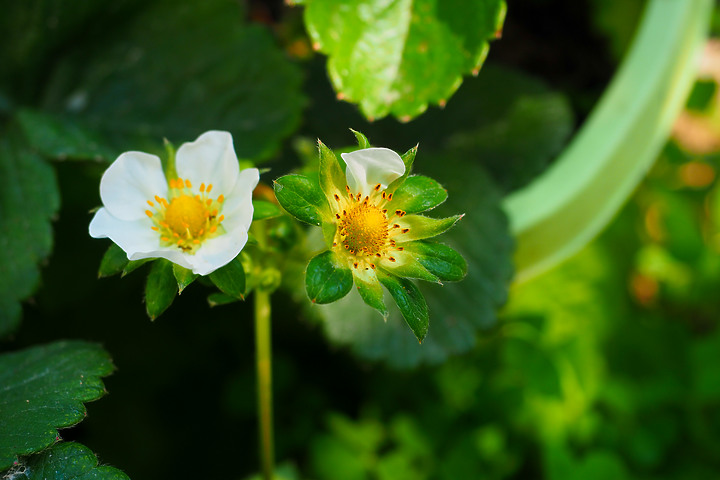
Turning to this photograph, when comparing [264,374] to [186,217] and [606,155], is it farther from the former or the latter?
[606,155]

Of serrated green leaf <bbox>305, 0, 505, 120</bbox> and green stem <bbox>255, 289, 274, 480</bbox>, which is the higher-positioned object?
serrated green leaf <bbox>305, 0, 505, 120</bbox>

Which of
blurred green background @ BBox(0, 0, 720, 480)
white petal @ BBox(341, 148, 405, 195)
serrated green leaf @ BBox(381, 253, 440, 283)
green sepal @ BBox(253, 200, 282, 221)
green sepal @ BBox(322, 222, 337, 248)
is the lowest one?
blurred green background @ BBox(0, 0, 720, 480)

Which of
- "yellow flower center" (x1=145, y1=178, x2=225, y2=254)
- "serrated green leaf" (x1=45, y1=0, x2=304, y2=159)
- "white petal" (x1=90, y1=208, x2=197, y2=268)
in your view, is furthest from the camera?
"serrated green leaf" (x1=45, y1=0, x2=304, y2=159)

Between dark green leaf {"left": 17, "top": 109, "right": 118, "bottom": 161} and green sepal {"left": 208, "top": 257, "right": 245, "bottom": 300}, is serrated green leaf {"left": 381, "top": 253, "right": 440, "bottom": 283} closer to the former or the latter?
green sepal {"left": 208, "top": 257, "right": 245, "bottom": 300}

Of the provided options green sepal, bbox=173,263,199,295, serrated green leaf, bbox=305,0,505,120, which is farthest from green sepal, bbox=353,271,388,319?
serrated green leaf, bbox=305,0,505,120

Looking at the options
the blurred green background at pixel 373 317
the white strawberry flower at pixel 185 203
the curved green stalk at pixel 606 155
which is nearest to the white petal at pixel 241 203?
the white strawberry flower at pixel 185 203

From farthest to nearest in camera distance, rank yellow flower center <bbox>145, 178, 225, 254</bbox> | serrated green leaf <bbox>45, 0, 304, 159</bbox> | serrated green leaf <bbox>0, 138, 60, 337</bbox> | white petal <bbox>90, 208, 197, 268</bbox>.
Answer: serrated green leaf <bbox>45, 0, 304, 159</bbox>, serrated green leaf <bbox>0, 138, 60, 337</bbox>, yellow flower center <bbox>145, 178, 225, 254</bbox>, white petal <bbox>90, 208, 197, 268</bbox>

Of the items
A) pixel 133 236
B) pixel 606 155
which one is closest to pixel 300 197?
pixel 133 236
